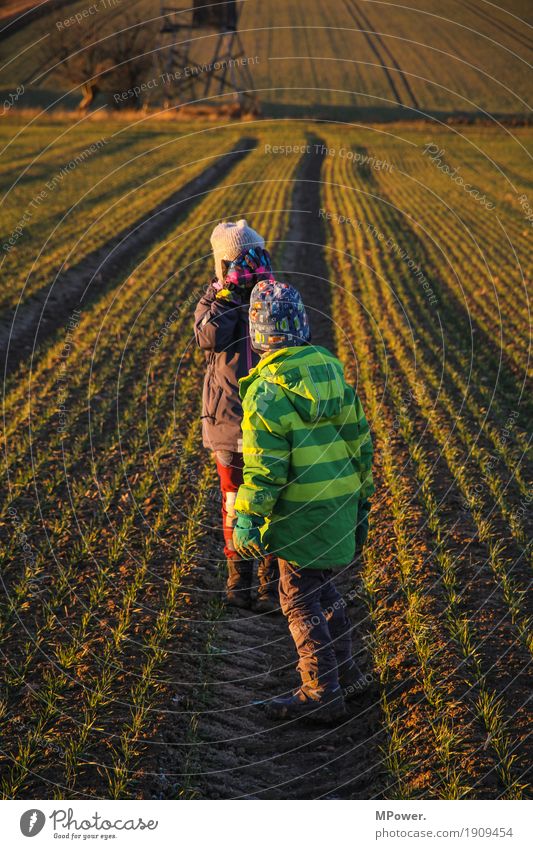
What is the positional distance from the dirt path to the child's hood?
6.83ft

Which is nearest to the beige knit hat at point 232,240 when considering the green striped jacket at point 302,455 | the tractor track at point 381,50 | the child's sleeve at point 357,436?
the green striped jacket at point 302,455

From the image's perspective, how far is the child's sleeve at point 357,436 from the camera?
5109mm

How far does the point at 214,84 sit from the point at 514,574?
62.2m

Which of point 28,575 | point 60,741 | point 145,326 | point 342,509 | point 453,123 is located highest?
point 453,123

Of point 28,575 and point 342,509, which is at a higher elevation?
point 342,509

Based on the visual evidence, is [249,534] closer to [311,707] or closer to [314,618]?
[314,618]

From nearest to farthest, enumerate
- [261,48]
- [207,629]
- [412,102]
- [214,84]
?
[207,629] → [412,102] → [214,84] → [261,48]

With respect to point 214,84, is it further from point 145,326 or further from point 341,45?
point 145,326

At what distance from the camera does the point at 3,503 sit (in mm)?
8750

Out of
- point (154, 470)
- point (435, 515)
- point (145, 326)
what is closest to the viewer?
point (435, 515)

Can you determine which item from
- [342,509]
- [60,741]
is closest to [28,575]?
[60,741]

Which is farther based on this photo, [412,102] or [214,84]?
[214,84]

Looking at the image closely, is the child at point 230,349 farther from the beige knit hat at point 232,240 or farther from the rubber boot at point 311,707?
the rubber boot at point 311,707

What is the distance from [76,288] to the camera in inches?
762
